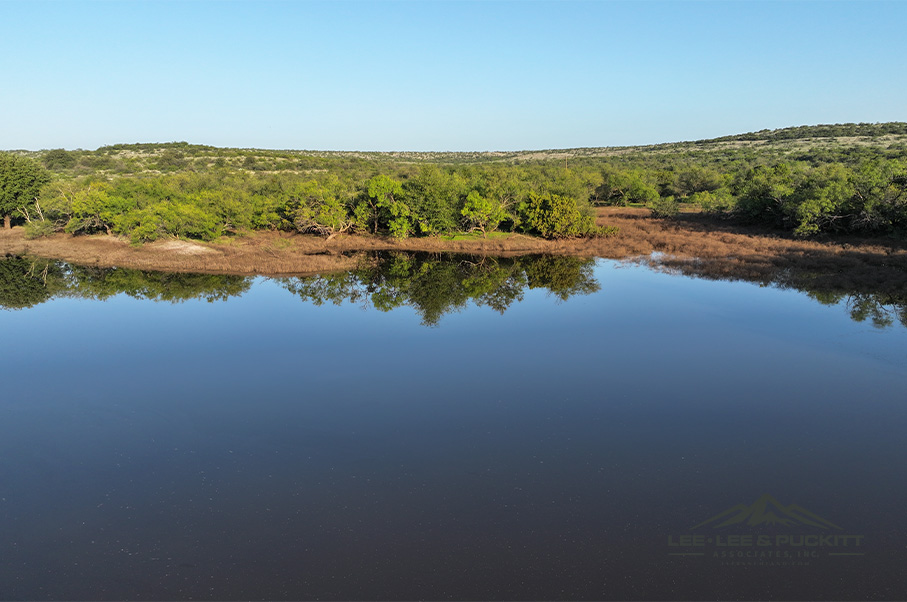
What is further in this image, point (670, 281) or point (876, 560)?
point (670, 281)

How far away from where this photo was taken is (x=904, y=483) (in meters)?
15.2

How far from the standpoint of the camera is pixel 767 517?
13969 millimetres

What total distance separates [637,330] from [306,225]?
4403 centimetres

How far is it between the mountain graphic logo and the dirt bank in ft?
104

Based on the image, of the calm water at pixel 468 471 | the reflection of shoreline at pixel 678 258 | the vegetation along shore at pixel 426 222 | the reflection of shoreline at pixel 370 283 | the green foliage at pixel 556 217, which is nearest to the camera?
the calm water at pixel 468 471

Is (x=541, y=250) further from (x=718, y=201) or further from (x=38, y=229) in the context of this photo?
(x=38, y=229)

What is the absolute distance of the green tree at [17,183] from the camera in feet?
207

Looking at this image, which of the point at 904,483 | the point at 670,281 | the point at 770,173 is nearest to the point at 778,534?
the point at 904,483

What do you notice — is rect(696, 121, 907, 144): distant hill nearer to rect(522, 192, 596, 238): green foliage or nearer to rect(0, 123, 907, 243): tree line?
rect(0, 123, 907, 243): tree line

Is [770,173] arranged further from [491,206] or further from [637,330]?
[637,330]

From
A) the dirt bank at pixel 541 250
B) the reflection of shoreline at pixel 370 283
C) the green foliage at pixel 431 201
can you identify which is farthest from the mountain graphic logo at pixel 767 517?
the green foliage at pixel 431 201

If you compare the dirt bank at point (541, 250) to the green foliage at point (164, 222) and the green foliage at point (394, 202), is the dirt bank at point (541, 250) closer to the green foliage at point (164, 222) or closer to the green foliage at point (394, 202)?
the green foliage at point (164, 222)

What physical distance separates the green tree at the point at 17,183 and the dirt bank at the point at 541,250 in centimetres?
352

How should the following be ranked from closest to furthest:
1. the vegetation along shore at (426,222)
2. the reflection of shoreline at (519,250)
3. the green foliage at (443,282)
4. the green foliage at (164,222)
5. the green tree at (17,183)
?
the green foliage at (443,282) < the reflection of shoreline at (519,250) < the vegetation along shore at (426,222) < the green foliage at (164,222) < the green tree at (17,183)
